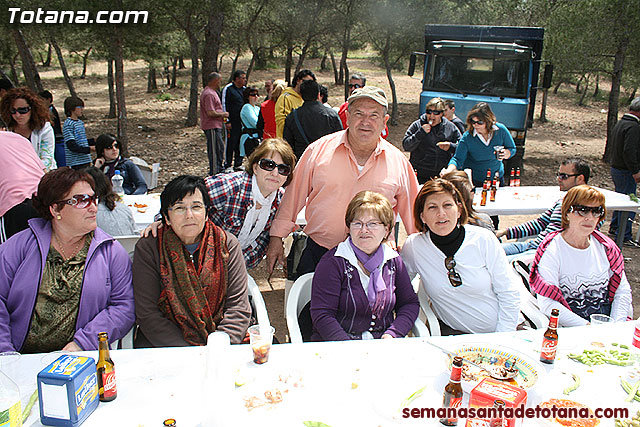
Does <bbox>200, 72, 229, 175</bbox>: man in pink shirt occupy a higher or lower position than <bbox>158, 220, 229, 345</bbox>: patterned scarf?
higher

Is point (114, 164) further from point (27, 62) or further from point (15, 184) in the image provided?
point (27, 62)

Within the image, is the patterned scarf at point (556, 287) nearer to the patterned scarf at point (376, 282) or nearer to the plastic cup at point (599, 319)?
the plastic cup at point (599, 319)

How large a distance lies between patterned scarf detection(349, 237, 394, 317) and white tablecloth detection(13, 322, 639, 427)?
0.36 m

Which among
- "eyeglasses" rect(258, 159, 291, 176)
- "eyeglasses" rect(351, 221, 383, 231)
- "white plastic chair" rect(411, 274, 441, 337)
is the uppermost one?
"eyeglasses" rect(258, 159, 291, 176)

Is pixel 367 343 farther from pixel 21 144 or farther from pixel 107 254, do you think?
pixel 21 144

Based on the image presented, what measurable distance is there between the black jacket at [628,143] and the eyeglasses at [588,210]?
3.56m

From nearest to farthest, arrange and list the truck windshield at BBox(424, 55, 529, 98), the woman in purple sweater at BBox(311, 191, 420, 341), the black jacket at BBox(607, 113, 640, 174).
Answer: the woman in purple sweater at BBox(311, 191, 420, 341) < the black jacket at BBox(607, 113, 640, 174) < the truck windshield at BBox(424, 55, 529, 98)

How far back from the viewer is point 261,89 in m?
22.4

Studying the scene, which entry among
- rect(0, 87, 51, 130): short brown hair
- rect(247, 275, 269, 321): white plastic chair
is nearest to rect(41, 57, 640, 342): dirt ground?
rect(247, 275, 269, 321): white plastic chair

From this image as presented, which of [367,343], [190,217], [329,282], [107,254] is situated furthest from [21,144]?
[367,343]

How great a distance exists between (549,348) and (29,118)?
479 centimetres

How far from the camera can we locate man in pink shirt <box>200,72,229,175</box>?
8.59m

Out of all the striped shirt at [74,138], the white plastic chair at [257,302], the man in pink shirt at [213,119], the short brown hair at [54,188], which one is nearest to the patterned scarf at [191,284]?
the white plastic chair at [257,302]

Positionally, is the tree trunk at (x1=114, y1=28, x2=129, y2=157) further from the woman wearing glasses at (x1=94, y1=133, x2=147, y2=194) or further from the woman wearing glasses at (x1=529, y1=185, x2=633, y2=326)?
the woman wearing glasses at (x1=529, y1=185, x2=633, y2=326)
